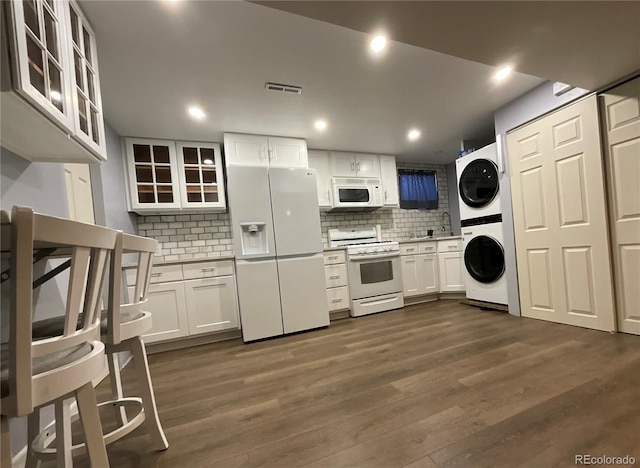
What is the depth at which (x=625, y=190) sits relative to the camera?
193cm

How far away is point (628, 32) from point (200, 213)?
3.64 metres

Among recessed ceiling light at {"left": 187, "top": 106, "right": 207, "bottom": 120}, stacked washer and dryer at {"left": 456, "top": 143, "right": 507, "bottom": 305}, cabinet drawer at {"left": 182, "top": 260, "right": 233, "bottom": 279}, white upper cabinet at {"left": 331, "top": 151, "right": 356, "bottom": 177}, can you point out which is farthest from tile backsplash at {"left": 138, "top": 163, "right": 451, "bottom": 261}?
stacked washer and dryer at {"left": 456, "top": 143, "right": 507, "bottom": 305}

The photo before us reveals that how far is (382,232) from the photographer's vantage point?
4.20 m

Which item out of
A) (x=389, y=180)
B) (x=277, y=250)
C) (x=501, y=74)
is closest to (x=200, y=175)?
(x=277, y=250)

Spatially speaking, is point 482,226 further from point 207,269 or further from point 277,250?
point 207,269

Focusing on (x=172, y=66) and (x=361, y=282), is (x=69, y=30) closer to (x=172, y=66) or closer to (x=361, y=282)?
(x=172, y=66)

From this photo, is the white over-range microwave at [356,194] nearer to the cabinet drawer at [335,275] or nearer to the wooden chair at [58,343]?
the cabinet drawer at [335,275]

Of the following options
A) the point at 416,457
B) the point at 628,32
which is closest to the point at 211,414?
the point at 416,457

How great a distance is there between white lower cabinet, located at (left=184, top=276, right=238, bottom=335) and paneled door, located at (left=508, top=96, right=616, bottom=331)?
292 centimetres

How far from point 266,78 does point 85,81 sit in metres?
1.07

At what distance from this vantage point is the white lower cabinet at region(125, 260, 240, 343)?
2.51m

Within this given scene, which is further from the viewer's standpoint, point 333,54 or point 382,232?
point 382,232

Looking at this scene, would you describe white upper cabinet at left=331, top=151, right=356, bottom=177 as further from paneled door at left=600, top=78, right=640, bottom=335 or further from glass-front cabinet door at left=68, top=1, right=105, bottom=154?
glass-front cabinet door at left=68, top=1, right=105, bottom=154

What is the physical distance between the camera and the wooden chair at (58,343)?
1.76 ft
